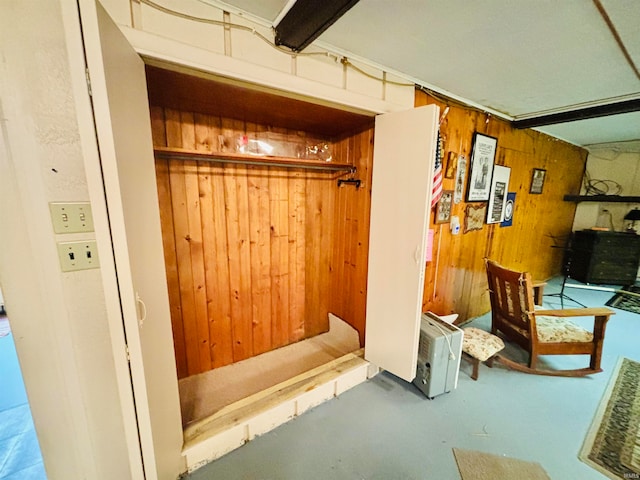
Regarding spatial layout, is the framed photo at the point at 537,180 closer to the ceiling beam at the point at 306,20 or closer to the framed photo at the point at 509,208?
the framed photo at the point at 509,208

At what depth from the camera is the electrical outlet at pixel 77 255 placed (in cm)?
85

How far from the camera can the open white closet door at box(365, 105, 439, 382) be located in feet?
4.87

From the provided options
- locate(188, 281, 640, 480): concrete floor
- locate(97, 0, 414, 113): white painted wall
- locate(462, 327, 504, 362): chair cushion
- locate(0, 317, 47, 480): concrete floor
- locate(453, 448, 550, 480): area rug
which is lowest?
locate(188, 281, 640, 480): concrete floor

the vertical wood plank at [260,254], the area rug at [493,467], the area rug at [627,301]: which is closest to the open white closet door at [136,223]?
the vertical wood plank at [260,254]

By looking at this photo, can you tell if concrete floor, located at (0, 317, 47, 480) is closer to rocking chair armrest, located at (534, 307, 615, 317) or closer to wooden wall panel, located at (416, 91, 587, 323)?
wooden wall panel, located at (416, 91, 587, 323)

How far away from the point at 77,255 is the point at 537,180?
454 cm

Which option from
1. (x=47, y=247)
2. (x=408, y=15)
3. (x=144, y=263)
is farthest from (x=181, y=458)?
(x=408, y=15)

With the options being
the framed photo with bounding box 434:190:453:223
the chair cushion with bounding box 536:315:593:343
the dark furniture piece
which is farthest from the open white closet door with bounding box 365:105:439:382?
the dark furniture piece

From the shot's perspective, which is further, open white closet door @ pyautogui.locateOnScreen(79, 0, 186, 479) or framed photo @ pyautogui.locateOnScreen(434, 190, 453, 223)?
framed photo @ pyautogui.locateOnScreen(434, 190, 453, 223)

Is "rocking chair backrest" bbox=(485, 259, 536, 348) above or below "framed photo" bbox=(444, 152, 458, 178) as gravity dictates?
below

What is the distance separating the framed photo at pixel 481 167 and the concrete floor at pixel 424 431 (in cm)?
164

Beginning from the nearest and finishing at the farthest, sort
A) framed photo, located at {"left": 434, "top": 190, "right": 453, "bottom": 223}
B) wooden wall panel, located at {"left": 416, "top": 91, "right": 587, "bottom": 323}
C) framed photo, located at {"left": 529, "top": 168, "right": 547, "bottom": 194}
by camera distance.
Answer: framed photo, located at {"left": 434, "top": 190, "right": 453, "bottom": 223}
wooden wall panel, located at {"left": 416, "top": 91, "right": 587, "bottom": 323}
framed photo, located at {"left": 529, "top": 168, "right": 547, "bottom": 194}

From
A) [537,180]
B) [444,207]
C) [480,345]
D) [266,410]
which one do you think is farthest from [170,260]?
[537,180]

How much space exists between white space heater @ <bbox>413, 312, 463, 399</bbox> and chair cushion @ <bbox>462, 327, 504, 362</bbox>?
24 cm
